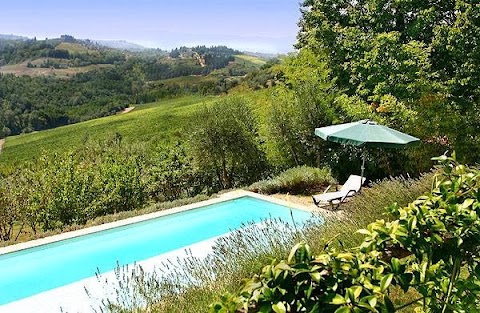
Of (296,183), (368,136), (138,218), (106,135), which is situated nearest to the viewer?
(368,136)

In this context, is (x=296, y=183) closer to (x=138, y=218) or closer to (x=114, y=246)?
(x=138, y=218)

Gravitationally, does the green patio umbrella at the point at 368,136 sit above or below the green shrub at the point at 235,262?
above

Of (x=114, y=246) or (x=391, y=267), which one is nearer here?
(x=391, y=267)

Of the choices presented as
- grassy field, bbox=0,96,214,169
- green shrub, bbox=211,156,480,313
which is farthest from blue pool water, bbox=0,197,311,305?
grassy field, bbox=0,96,214,169

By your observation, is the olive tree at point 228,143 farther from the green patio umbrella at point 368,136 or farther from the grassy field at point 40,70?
the grassy field at point 40,70

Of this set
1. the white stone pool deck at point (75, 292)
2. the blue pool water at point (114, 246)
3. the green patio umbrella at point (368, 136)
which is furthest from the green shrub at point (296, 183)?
the green patio umbrella at point (368, 136)

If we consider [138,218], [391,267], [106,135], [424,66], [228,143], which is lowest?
[106,135]

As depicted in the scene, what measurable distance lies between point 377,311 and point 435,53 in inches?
511

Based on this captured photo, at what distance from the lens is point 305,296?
1.22 metres

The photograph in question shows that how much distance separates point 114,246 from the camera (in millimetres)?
9164

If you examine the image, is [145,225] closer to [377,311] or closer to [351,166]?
[351,166]

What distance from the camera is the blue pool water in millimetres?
7961

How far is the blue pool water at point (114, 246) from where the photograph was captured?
7961 millimetres

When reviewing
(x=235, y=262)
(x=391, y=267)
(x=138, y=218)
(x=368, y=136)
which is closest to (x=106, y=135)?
(x=138, y=218)
